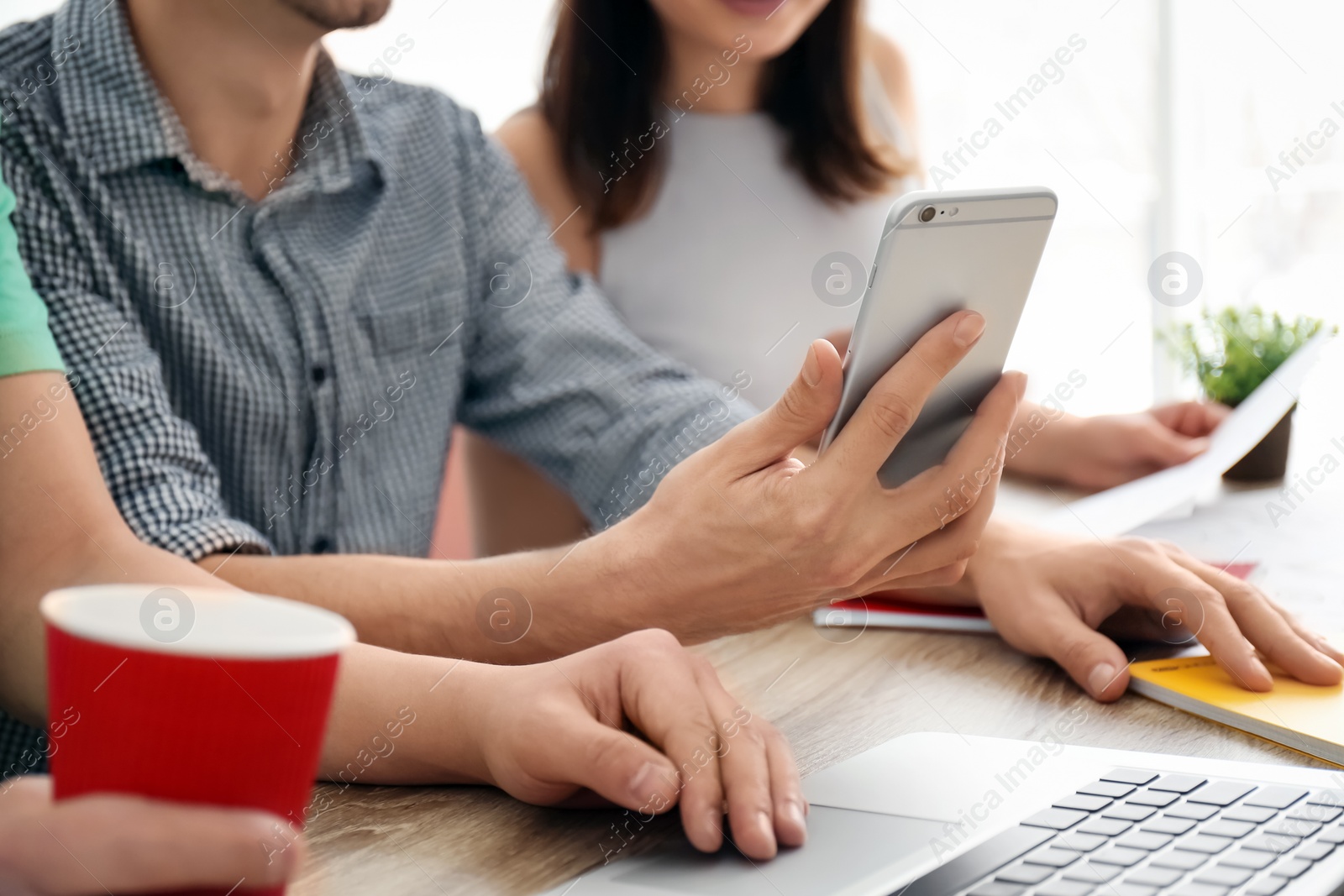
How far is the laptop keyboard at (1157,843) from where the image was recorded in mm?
448

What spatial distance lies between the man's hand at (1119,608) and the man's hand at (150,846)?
1.87 ft

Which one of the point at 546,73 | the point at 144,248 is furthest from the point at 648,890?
the point at 546,73

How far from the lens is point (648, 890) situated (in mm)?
468

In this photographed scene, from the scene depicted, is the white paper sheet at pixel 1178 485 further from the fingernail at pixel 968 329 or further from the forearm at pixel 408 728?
the forearm at pixel 408 728

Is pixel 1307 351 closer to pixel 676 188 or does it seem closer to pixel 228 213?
pixel 676 188

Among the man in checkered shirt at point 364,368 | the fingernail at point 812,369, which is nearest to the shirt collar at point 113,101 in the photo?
the man in checkered shirt at point 364,368

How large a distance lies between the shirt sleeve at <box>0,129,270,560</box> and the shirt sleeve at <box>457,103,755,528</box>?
1.19ft

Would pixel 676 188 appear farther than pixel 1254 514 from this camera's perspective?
Yes

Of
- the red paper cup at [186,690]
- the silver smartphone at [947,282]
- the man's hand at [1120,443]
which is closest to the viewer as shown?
the red paper cup at [186,690]

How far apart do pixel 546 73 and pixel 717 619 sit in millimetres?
1001

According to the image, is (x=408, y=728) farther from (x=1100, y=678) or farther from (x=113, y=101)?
(x=113, y=101)

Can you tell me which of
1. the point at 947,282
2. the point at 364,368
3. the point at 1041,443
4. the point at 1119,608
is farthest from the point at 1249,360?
the point at 364,368

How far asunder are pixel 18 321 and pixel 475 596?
340 mm

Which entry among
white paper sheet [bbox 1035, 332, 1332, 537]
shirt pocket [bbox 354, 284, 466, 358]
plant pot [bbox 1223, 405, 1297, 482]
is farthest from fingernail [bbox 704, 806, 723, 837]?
plant pot [bbox 1223, 405, 1297, 482]
